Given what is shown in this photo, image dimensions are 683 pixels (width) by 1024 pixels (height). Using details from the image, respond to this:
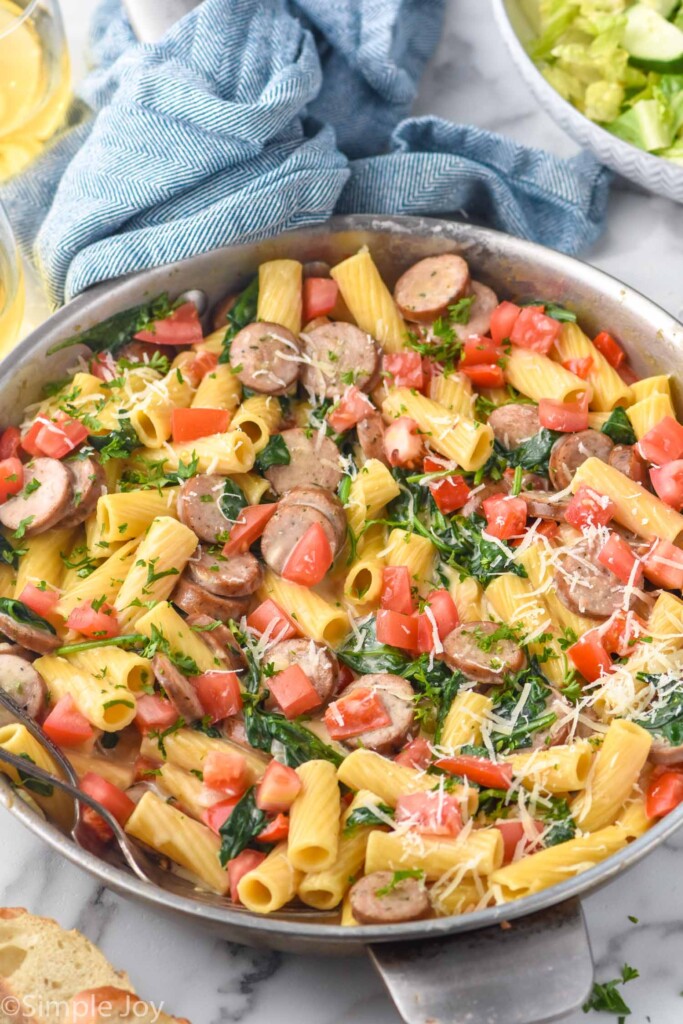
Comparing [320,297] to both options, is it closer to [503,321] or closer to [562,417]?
[503,321]

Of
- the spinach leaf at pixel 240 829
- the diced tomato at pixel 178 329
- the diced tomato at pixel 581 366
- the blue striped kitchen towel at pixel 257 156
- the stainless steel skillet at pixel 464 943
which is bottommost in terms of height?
the spinach leaf at pixel 240 829

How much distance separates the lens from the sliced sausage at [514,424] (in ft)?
11.1

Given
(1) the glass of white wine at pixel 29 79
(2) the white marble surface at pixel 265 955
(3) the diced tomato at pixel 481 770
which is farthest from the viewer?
(1) the glass of white wine at pixel 29 79

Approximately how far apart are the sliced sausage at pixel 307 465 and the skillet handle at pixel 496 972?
136 cm

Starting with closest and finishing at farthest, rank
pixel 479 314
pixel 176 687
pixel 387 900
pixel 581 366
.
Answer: pixel 387 900 → pixel 176 687 → pixel 581 366 → pixel 479 314

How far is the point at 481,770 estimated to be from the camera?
2717 mm

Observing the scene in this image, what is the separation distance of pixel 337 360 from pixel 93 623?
3.76 feet

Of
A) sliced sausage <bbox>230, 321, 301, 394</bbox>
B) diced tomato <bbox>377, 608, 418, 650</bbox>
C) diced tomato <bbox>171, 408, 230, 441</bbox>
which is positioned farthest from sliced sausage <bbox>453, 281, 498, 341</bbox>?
diced tomato <bbox>377, 608, 418, 650</bbox>

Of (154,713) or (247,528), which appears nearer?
(154,713)

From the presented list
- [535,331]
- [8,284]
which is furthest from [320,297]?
[8,284]

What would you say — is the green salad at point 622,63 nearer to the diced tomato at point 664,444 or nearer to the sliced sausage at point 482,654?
the diced tomato at point 664,444

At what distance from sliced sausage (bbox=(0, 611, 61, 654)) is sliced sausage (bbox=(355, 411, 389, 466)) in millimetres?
1063

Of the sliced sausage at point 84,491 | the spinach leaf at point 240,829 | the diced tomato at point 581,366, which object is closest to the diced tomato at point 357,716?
the spinach leaf at point 240,829

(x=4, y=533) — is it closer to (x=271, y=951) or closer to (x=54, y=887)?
(x=54, y=887)
